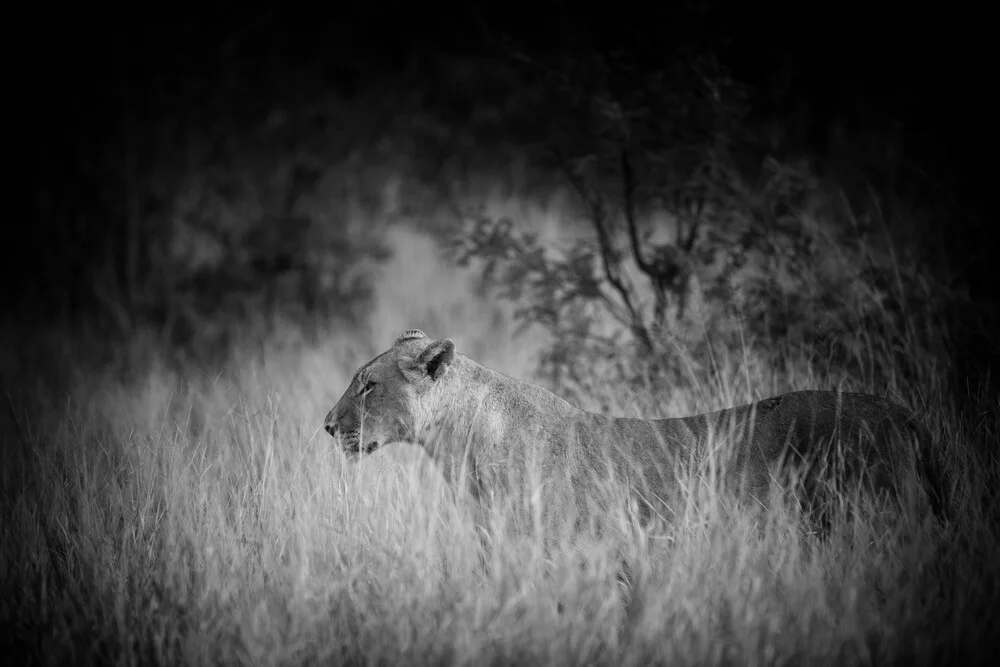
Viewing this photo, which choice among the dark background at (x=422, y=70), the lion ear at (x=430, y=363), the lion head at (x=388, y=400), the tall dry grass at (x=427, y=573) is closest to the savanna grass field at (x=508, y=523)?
the tall dry grass at (x=427, y=573)

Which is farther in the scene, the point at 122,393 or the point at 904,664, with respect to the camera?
the point at 122,393

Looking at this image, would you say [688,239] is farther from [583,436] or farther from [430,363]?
[430,363]

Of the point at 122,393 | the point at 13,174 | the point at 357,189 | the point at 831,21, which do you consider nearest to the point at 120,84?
the point at 13,174

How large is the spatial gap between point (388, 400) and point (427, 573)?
999 mm

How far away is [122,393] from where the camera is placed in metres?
7.21

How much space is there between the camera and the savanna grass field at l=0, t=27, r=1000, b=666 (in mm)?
3240

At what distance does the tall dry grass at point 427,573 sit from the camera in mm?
3186

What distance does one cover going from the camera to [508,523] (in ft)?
12.9

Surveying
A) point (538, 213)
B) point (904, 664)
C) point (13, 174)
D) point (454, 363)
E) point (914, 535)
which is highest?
point (13, 174)

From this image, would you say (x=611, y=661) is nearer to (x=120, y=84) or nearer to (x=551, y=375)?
(x=551, y=375)

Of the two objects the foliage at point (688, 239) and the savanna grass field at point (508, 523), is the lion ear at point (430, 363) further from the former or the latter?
the foliage at point (688, 239)

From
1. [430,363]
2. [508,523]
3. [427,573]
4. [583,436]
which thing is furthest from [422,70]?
[427,573]

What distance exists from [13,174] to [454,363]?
35.7 ft

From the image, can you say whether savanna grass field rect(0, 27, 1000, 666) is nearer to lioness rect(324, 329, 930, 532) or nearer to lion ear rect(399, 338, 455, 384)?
lioness rect(324, 329, 930, 532)
